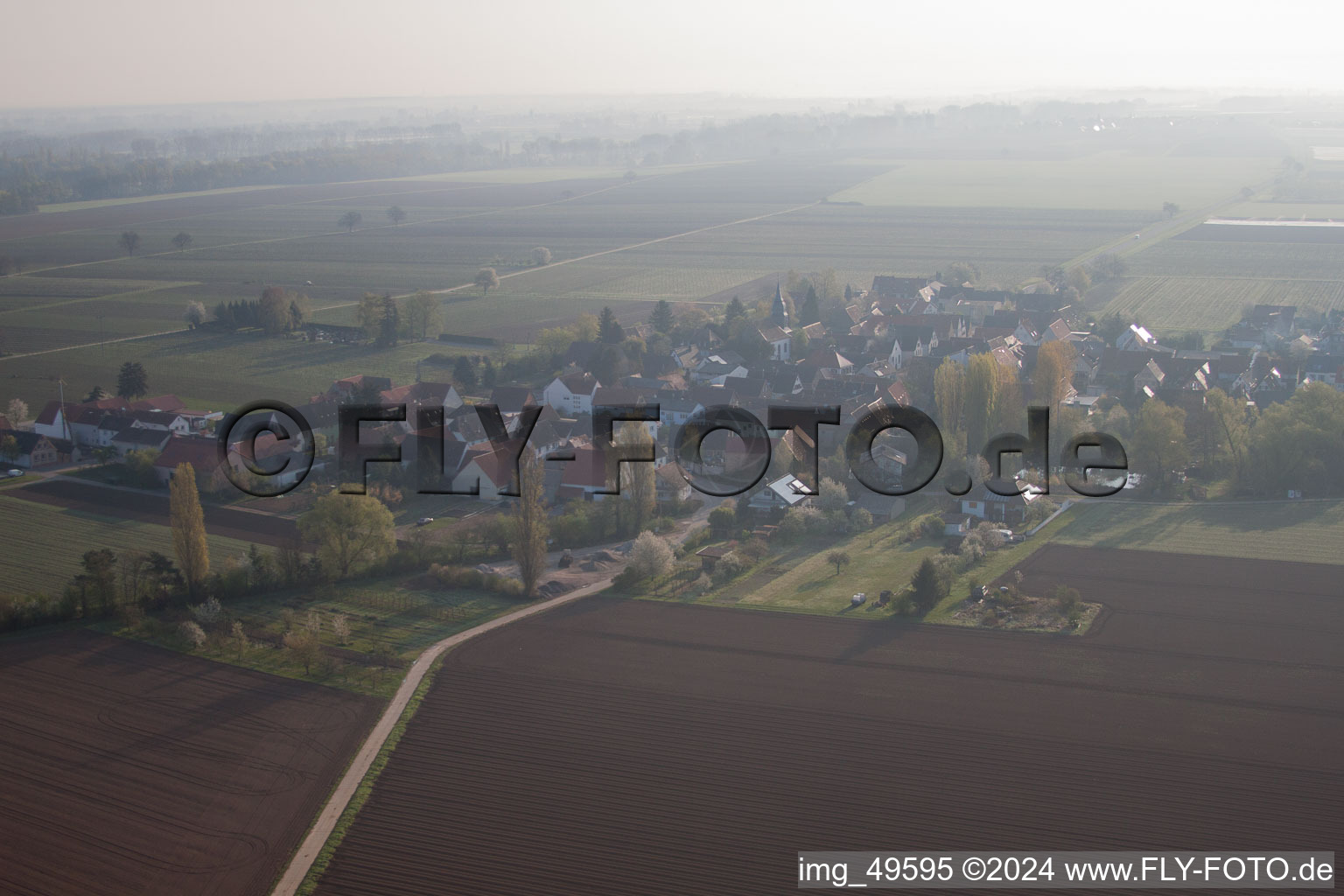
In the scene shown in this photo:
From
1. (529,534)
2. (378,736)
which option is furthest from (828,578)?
(378,736)

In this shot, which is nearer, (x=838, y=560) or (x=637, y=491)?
(x=838, y=560)

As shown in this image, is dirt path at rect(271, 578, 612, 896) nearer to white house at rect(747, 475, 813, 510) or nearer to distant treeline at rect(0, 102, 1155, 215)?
white house at rect(747, 475, 813, 510)

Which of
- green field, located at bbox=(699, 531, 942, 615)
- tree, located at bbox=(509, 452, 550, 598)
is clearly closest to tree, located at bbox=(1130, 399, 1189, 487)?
green field, located at bbox=(699, 531, 942, 615)

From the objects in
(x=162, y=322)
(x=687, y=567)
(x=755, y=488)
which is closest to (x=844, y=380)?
Result: (x=755, y=488)

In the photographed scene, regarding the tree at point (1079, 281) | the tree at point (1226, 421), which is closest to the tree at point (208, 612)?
the tree at point (1226, 421)

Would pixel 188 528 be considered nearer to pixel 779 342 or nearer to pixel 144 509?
pixel 144 509

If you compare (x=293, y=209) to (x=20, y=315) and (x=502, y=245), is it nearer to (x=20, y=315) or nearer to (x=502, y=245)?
(x=502, y=245)

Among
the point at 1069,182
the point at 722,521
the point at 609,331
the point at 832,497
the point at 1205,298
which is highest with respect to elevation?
the point at 1069,182
